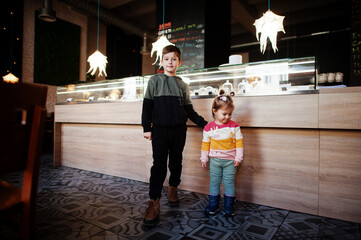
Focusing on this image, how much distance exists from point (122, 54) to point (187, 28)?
4.81 m

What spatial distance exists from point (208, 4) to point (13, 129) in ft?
15.1

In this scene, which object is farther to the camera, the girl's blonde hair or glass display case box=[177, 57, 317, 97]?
glass display case box=[177, 57, 317, 97]

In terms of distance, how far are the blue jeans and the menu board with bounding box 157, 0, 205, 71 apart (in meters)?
2.96

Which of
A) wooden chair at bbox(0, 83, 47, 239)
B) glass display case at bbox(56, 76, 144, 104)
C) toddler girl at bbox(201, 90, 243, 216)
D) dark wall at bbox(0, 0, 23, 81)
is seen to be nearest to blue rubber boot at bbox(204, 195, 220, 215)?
toddler girl at bbox(201, 90, 243, 216)

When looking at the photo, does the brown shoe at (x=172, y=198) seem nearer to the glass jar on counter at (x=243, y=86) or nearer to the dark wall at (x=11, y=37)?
the glass jar on counter at (x=243, y=86)

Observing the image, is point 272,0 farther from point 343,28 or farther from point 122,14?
point 122,14

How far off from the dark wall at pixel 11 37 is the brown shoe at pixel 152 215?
6110 mm

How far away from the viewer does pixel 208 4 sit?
4.61 m

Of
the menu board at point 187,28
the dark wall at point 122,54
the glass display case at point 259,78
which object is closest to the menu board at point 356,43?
the menu board at point 187,28

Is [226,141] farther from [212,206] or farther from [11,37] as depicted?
[11,37]

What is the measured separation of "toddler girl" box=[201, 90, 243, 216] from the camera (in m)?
1.88

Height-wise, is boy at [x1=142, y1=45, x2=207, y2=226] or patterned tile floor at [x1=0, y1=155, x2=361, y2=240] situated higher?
boy at [x1=142, y1=45, x2=207, y2=226]

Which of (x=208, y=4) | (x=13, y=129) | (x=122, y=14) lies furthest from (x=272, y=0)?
(x=13, y=129)

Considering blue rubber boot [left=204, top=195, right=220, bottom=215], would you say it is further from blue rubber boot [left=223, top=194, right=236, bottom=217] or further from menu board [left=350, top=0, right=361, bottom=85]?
menu board [left=350, top=0, right=361, bottom=85]
